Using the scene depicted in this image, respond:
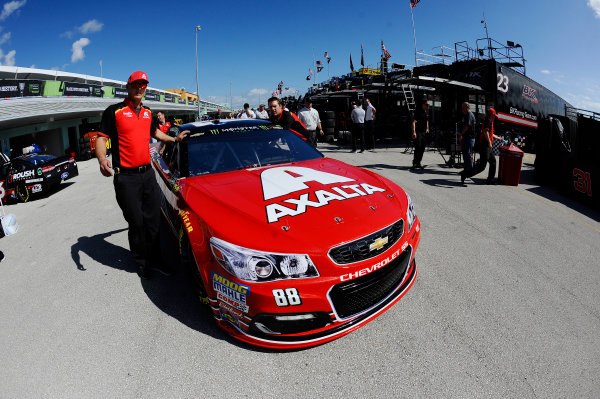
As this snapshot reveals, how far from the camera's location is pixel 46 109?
14844mm

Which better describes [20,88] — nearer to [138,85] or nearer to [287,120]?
[287,120]

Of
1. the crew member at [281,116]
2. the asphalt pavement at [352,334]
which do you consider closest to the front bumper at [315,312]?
the asphalt pavement at [352,334]

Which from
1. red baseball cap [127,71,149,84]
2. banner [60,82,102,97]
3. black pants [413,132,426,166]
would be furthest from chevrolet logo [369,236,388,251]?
banner [60,82,102,97]

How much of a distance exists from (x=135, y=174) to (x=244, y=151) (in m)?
1.08

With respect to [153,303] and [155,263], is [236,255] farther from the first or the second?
[155,263]

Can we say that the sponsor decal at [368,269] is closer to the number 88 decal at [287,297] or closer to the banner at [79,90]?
the number 88 decal at [287,297]

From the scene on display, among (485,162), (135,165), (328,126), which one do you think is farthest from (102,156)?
(328,126)

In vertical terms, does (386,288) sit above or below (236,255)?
below

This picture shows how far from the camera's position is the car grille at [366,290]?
2098 millimetres

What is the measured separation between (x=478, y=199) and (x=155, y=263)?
5241 mm

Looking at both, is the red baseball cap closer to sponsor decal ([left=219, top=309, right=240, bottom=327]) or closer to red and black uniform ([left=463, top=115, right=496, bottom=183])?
sponsor decal ([left=219, top=309, right=240, bottom=327])

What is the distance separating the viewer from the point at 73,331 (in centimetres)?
262

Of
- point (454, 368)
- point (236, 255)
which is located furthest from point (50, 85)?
point (454, 368)

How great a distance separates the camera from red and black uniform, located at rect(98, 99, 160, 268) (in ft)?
10.0
